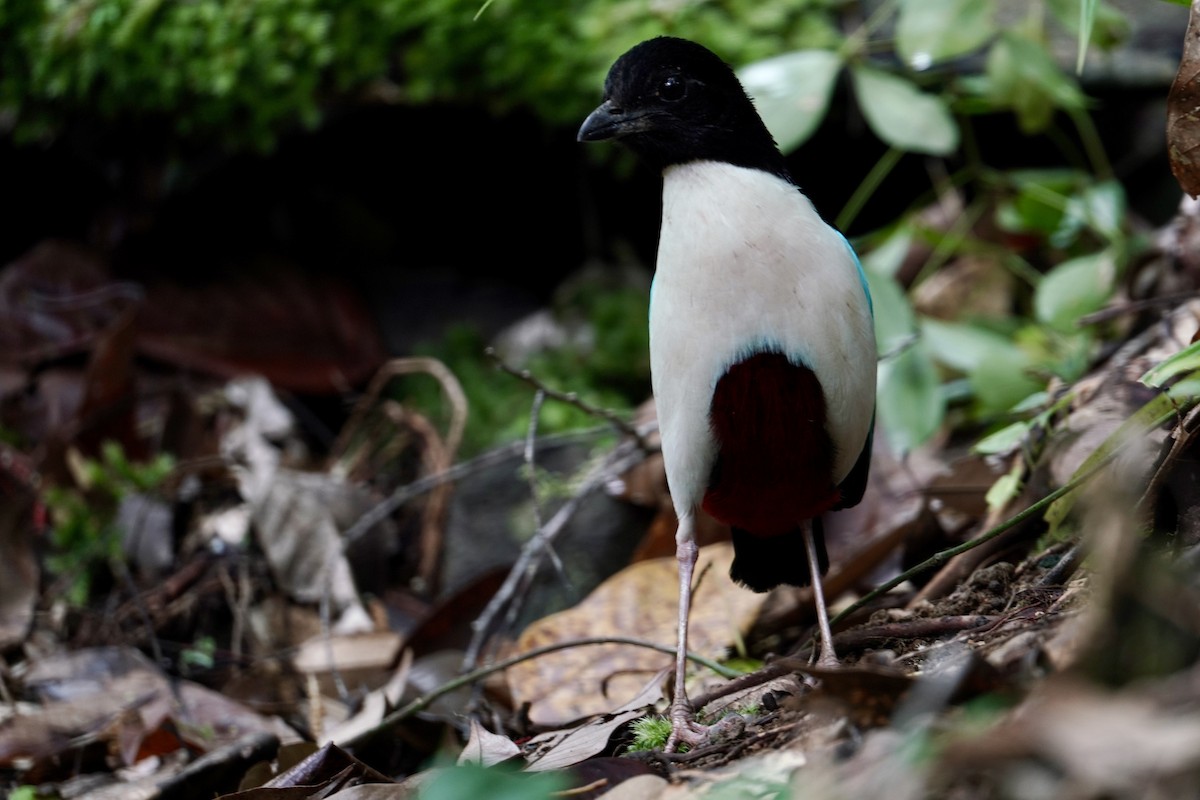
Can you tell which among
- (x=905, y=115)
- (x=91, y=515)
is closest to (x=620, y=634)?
(x=905, y=115)

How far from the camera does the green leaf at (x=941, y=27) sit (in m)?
4.01

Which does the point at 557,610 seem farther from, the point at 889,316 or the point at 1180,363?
the point at 1180,363

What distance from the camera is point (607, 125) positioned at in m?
2.95

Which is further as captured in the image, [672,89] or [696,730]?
[672,89]

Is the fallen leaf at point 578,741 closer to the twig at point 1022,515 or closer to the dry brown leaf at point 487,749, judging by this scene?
the dry brown leaf at point 487,749

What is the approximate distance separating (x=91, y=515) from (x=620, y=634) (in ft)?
8.11

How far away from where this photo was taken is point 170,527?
15.5 ft

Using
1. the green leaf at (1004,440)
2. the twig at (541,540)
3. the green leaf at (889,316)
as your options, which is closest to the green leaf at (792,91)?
the green leaf at (889,316)

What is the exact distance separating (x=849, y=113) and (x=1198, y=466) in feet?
12.9

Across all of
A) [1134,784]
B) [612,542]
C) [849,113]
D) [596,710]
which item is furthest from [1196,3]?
[849,113]

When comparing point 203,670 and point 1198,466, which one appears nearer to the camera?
point 1198,466

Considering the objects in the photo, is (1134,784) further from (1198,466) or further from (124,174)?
(124,174)

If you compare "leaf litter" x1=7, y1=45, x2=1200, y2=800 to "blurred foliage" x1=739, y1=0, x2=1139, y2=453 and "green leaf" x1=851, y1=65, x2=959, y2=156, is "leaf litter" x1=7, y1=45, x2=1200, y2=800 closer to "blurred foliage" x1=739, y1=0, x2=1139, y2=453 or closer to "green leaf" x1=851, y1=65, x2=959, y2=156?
"blurred foliage" x1=739, y1=0, x2=1139, y2=453

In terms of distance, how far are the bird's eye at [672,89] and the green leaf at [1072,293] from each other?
1.98 meters
